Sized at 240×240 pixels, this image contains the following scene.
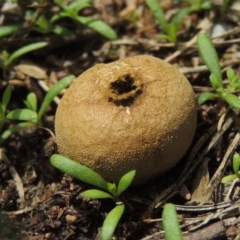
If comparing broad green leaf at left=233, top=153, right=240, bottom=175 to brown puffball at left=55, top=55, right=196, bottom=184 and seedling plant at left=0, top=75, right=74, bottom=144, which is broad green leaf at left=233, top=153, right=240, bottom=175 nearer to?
brown puffball at left=55, top=55, right=196, bottom=184

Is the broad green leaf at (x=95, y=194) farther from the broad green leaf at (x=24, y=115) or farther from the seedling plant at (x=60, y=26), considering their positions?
the seedling plant at (x=60, y=26)

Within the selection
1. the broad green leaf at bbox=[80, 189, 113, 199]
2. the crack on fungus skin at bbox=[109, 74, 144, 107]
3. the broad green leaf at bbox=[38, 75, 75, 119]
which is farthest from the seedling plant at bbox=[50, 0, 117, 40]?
the broad green leaf at bbox=[80, 189, 113, 199]

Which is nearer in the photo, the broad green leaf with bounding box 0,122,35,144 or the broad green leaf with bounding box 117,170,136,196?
the broad green leaf with bounding box 117,170,136,196

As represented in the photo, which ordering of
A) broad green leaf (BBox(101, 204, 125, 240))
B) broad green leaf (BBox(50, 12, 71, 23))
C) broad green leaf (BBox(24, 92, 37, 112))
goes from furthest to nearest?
broad green leaf (BBox(50, 12, 71, 23)) → broad green leaf (BBox(24, 92, 37, 112)) → broad green leaf (BBox(101, 204, 125, 240))

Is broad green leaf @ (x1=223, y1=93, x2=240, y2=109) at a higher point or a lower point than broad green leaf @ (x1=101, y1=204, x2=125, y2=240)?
higher

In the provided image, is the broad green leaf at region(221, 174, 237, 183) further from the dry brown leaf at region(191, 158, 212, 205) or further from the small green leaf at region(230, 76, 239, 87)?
the small green leaf at region(230, 76, 239, 87)

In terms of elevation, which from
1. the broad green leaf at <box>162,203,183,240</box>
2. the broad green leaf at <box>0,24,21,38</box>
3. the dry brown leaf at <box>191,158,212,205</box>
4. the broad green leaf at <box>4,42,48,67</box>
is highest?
the broad green leaf at <box>0,24,21,38</box>

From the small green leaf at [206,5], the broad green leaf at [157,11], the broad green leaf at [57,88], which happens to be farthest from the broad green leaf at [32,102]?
the small green leaf at [206,5]

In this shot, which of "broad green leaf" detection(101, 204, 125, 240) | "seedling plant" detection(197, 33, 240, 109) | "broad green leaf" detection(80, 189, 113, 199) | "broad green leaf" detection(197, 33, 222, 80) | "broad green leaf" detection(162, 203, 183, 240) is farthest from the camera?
"broad green leaf" detection(197, 33, 222, 80)
